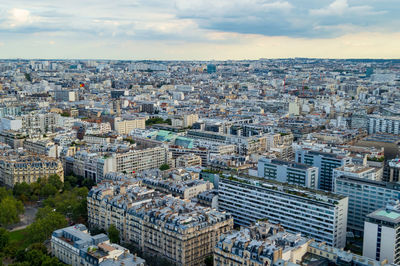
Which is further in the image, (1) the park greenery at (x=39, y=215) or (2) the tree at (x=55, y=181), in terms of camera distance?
(2) the tree at (x=55, y=181)

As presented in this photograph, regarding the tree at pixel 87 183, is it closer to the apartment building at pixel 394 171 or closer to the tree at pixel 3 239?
the tree at pixel 3 239

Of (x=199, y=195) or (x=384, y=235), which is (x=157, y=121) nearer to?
(x=199, y=195)

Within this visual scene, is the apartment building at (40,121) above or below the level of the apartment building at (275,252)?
above

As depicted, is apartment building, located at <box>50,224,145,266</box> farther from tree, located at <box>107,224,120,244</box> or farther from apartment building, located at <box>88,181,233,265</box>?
apartment building, located at <box>88,181,233,265</box>

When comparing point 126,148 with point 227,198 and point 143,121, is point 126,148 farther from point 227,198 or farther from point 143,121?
point 143,121

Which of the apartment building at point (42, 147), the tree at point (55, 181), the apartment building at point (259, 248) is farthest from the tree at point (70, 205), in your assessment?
the apartment building at point (259, 248)

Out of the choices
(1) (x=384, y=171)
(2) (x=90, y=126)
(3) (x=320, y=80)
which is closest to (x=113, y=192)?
(1) (x=384, y=171)

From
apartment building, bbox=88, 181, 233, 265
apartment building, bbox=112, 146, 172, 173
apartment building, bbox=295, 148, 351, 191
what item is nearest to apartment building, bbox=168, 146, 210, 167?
apartment building, bbox=112, 146, 172, 173
